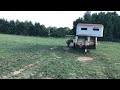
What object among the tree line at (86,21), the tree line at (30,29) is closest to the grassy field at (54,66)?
the tree line at (86,21)

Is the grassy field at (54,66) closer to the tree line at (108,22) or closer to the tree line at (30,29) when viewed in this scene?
the tree line at (108,22)

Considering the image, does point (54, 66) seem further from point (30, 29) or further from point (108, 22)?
point (30, 29)

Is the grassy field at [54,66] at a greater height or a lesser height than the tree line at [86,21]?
lesser

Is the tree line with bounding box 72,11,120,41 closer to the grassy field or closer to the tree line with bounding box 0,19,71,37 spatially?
the tree line with bounding box 0,19,71,37

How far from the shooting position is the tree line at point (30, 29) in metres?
13.4

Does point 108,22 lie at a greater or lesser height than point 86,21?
lesser

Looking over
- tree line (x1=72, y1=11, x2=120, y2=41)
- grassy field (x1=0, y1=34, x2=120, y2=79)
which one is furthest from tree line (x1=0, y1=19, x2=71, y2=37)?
grassy field (x1=0, y1=34, x2=120, y2=79)

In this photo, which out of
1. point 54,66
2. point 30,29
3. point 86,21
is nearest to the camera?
point 54,66

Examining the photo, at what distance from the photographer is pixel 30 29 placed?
53.5ft

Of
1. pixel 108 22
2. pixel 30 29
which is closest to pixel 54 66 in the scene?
pixel 108 22
